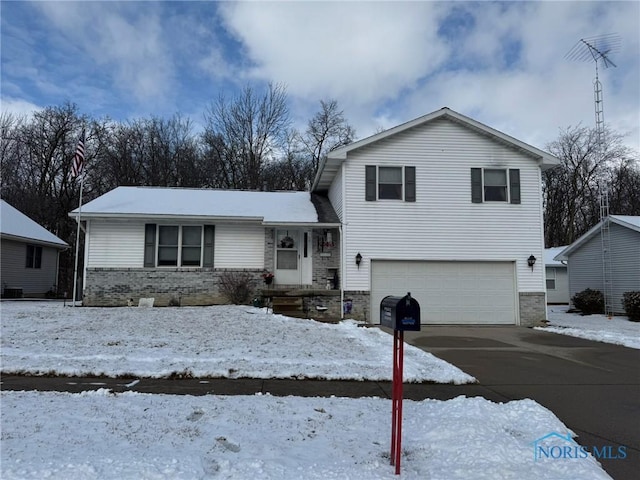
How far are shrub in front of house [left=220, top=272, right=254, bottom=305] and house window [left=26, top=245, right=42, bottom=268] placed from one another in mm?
13818

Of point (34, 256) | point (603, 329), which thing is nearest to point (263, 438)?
point (603, 329)

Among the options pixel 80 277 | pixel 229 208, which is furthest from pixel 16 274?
pixel 229 208

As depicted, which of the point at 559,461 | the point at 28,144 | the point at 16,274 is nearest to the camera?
the point at 559,461

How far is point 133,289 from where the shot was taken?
15.2 metres

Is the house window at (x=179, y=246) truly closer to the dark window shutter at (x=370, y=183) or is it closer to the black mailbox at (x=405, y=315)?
the dark window shutter at (x=370, y=183)

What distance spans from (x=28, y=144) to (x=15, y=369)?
3044 cm

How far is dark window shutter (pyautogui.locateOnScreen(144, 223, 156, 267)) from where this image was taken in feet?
50.6

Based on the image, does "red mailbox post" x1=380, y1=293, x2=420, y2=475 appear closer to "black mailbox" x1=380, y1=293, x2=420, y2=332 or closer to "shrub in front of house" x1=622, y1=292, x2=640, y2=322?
"black mailbox" x1=380, y1=293, x2=420, y2=332

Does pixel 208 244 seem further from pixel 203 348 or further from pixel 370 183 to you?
pixel 203 348

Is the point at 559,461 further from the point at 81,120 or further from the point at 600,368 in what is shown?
the point at 81,120

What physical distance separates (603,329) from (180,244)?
14319 millimetres

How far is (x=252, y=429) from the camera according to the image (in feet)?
14.1

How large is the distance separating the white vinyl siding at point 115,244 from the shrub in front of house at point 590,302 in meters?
18.8

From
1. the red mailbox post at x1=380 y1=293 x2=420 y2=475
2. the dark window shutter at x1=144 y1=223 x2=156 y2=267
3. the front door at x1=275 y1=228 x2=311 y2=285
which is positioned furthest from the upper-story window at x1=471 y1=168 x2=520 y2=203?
the red mailbox post at x1=380 y1=293 x2=420 y2=475
